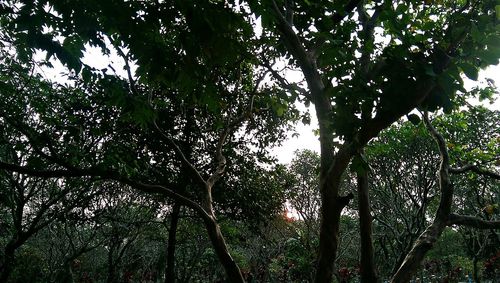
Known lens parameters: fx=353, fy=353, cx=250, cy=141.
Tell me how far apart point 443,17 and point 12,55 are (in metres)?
8.27

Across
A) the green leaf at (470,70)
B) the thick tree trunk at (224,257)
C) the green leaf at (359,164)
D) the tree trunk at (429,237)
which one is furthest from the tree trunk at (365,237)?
the thick tree trunk at (224,257)

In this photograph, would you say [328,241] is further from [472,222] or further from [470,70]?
[470,70]

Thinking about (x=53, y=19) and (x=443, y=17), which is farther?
(x=443, y=17)

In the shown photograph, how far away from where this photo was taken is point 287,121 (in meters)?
11.3

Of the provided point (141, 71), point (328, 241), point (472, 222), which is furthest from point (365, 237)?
point (141, 71)

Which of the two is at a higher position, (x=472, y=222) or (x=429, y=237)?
(x=472, y=222)

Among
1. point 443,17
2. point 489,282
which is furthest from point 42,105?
point 489,282

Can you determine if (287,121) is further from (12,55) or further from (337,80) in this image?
(337,80)

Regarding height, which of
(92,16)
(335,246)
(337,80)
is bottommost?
(335,246)

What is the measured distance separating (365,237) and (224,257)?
6.21 feet

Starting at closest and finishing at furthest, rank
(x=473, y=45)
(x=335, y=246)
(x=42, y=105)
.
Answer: (x=473, y=45), (x=335, y=246), (x=42, y=105)

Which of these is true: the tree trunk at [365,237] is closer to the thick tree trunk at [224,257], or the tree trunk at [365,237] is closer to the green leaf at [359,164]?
the green leaf at [359,164]

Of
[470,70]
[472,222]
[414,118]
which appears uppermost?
[470,70]

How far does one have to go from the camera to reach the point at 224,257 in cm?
464
